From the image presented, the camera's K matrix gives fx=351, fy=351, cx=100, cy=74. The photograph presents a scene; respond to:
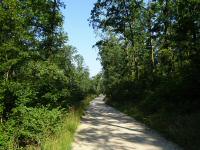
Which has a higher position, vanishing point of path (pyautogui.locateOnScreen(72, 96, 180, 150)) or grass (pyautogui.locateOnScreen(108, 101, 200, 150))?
grass (pyautogui.locateOnScreen(108, 101, 200, 150))

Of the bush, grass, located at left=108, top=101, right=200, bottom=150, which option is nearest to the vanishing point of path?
grass, located at left=108, top=101, right=200, bottom=150

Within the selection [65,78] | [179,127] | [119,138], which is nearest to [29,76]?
[65,78]

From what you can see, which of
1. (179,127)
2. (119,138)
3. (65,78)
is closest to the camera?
(119,138)

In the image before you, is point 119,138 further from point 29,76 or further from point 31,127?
point 29,76

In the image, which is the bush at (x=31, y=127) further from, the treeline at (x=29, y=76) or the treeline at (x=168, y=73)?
the treeline at (x=168, y=73)

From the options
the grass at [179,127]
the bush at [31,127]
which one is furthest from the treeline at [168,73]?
the bush at [31,127]

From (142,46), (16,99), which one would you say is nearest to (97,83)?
(142,46)

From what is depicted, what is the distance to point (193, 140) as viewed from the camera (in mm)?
11758

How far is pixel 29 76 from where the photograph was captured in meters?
28.1

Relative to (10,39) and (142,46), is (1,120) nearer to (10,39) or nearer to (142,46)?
(10,39)

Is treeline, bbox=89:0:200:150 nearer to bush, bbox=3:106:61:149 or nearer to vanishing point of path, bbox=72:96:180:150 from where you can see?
vanishing point of path, bbox=72:96:180:150

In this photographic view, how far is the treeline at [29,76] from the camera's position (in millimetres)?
14555

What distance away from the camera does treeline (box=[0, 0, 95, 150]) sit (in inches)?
573

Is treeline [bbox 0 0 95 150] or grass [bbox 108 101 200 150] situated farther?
treeline [bbox 0 0 95 150]
